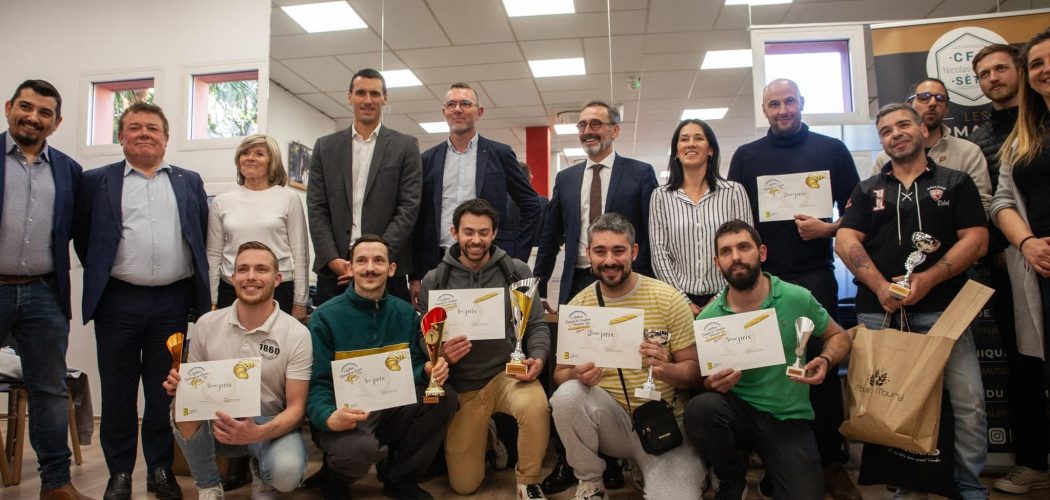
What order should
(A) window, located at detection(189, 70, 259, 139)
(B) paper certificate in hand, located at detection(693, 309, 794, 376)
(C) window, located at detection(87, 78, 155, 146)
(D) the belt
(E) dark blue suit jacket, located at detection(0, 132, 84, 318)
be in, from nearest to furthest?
(B) paper certificate in hand, located at detection(693, 309, 794, 376) < (D) the belt < (E) dark blue suit jacket, located at detection(0, 132, 84, 318) < (A) window, located at detection(189, 70, 259, 139) < (C) window, located at detection(87, 78, 155, 146)

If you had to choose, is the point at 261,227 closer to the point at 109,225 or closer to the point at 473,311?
Result: the point at 109,225

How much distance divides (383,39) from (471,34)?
940mm

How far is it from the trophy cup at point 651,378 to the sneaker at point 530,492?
0.60 m

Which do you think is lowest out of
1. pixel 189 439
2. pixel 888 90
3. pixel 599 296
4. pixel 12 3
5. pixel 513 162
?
pixel 189 439

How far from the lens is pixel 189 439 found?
236 cm

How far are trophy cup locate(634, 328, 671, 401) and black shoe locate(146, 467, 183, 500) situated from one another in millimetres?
2142

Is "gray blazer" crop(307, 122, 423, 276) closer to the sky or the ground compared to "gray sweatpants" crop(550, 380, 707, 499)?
closer to the sky

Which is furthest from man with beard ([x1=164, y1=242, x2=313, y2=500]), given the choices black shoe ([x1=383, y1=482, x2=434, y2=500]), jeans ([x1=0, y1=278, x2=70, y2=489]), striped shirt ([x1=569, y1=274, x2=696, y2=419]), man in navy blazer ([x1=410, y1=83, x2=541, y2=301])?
striped shirt ([x1=569, y1=274, x2=696, y2=419])

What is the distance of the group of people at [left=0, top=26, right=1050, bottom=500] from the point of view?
228 cm

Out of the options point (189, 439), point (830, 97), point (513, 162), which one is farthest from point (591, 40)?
point (189, 439)

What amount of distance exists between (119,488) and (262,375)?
0.91 meters

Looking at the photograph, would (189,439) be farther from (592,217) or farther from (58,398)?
(592,217)

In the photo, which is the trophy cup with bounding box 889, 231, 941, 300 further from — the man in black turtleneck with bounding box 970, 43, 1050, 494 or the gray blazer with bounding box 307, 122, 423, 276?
the gray blazer with bounding box 307, 122, 423, 276

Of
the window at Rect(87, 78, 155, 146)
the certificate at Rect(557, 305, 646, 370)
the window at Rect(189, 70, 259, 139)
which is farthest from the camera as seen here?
the window at Rect(87, 78, 155, 146)
